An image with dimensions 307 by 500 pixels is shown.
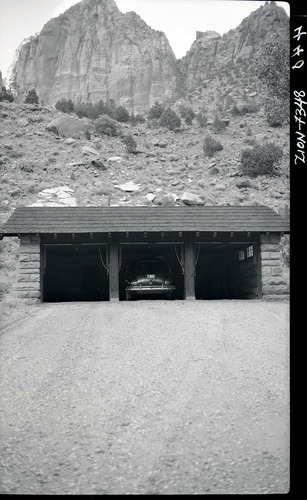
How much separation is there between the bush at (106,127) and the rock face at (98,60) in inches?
1235

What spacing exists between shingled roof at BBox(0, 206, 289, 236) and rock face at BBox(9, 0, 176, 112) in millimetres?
61852

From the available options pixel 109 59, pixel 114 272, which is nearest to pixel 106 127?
pixel 114 272

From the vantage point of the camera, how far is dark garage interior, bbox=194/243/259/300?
20.4 metres

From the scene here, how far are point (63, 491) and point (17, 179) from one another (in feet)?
112

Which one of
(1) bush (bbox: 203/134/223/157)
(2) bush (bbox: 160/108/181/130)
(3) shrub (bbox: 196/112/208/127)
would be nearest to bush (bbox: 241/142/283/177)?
(1) bush (bbox: 203/134/223/157)

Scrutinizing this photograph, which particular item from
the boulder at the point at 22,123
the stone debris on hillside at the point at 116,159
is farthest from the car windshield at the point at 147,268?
the boulder at the point at 22,123

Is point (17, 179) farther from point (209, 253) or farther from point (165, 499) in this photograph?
point (165, 499)

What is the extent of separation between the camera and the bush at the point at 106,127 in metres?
47.4

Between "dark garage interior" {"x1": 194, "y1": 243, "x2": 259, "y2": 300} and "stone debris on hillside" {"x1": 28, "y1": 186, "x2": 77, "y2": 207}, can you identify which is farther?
"stone debris on hillside" {"x1": 28, "y1": 186, "x2": 77, "y2": 207}

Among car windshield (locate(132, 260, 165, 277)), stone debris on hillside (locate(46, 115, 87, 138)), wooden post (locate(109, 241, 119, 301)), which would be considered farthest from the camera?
stone debris on hillside (locate(46, 115, 87, 138))

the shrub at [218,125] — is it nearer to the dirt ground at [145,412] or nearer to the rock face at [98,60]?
the rock face at [98,60]

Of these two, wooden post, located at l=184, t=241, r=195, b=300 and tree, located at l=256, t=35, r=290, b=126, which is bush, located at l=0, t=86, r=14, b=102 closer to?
tree, located at l=256, t=35, r=290, b=126
